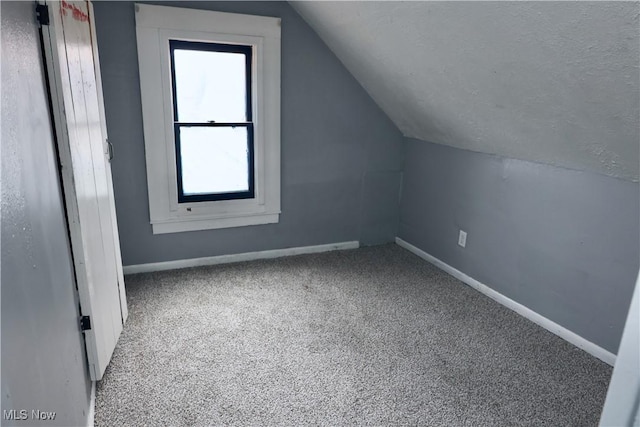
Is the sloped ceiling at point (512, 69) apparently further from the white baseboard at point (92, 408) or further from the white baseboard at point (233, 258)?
the white baseboard at point (92, 408)

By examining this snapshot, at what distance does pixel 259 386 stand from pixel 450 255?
75.0 inches

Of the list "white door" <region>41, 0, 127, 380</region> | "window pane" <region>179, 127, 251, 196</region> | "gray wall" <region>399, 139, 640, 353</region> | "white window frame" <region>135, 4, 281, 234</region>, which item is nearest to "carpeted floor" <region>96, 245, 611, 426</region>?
"gray wall" <region>399, 139, 640, 353</region>

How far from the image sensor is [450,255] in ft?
10.5

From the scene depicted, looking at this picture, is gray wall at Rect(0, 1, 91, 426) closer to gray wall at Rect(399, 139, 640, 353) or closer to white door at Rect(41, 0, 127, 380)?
white door at Rect(41, 0, 127, 380)

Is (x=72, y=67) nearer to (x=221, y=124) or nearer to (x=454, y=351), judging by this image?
(x=221, y=124)

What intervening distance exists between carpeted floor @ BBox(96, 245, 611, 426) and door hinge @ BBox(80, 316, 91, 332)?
35cm

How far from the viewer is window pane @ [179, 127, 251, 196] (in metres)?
3.03

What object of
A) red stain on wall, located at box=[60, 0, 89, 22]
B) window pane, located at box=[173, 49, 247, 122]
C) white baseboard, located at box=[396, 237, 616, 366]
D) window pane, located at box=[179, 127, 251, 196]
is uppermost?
red stain on wall, located at box=[60, 0, 89, 22]

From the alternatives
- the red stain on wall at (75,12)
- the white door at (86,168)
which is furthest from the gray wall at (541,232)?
the red stain on wall at (75,12)

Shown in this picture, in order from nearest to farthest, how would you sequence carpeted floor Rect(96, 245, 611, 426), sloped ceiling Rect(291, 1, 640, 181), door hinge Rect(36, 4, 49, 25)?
door hinge Rect(36, 4, 49, 25)
sloped ceiling Rect(291, 1, 640, 181)
carpeted floor Rect(96, 245, 611, 426)

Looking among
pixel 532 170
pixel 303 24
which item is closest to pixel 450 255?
pixel 532 170

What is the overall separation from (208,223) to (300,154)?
2.97ft

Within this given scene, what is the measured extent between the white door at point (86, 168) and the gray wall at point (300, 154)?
24.1 inches

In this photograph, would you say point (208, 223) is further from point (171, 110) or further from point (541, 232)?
point (541, 232)
